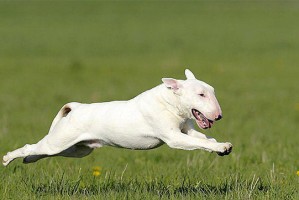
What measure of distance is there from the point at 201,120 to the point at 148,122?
0.49 meters

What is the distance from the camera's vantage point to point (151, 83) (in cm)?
2169

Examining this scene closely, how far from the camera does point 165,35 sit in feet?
128

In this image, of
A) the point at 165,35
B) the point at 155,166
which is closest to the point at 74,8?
the point at 165,35

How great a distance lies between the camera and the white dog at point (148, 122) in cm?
666

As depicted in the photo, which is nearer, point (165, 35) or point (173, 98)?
point (173, 98)

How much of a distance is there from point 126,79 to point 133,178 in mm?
14839

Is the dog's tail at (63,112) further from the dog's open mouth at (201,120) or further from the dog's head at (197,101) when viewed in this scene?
the dog's open mouth at (201,120)

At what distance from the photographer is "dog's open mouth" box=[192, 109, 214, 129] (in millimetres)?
6645

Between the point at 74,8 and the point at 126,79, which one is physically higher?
the point at 74,8

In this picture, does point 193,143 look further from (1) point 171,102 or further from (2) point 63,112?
(2) point 63,112

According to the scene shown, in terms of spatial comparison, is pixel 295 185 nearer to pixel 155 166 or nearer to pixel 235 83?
pixel 155 166

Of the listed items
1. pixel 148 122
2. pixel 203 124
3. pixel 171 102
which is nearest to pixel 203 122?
pixel 203 124

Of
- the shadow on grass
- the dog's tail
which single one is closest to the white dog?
the dog's tail

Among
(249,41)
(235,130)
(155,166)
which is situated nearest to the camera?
(155,166)
